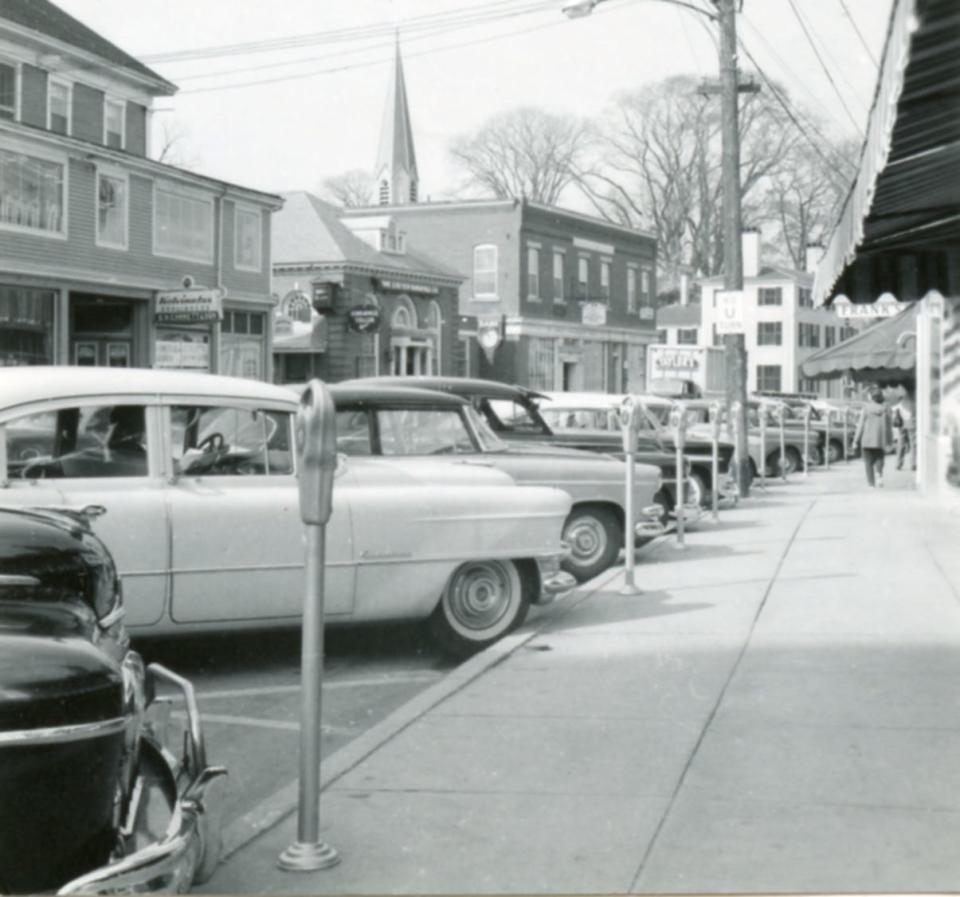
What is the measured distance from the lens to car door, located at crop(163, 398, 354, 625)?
611cm

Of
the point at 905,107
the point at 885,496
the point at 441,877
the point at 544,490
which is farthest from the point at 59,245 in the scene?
the point at 885,496

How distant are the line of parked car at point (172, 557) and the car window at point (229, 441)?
0.01m

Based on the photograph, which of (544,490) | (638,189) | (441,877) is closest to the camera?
(441,877)

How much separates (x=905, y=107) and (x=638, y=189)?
3.25ft

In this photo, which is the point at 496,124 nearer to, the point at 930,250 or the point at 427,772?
the point at 427,772

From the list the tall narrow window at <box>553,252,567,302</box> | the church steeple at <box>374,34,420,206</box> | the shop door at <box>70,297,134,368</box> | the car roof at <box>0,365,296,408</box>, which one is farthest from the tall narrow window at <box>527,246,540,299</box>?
the shop door at <box>70,297,134,368</box>

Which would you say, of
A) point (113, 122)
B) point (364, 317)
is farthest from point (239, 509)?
point (113, 122)

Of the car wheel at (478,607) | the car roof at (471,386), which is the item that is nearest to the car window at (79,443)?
the car wheel at (478,607)

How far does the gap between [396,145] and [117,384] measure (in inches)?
60.2

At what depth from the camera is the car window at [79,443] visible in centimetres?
551

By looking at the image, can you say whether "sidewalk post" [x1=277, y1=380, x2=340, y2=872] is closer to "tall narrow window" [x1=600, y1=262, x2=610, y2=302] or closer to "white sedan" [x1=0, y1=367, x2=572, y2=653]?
"white sedan" [x1=0, y1=367, x2=572, y2=653]

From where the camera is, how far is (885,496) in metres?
17.0

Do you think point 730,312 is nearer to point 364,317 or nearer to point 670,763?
point 364,317

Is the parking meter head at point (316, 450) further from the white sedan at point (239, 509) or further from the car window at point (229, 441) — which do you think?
the car window at point (229, 441)
